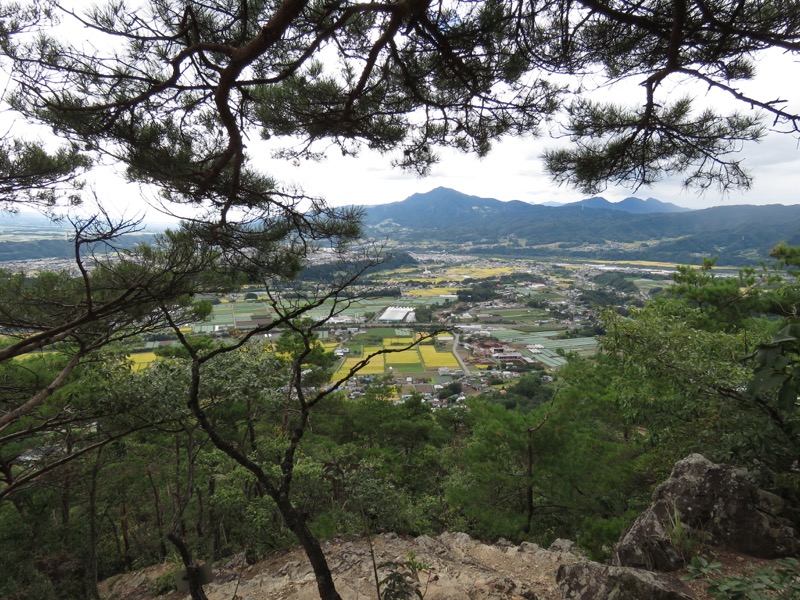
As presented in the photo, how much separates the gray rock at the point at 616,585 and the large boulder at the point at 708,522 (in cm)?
48

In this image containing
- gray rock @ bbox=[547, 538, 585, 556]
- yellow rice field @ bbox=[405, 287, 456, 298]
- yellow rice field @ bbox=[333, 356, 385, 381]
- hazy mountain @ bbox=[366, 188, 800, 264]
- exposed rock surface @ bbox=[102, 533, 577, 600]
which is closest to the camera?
exposed rock surface @ bbox=[102, 533, 577, 600]

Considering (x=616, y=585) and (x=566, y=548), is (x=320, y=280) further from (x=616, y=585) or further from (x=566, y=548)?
(x=566, y=548)

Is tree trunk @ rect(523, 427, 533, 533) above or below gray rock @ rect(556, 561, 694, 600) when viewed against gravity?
below

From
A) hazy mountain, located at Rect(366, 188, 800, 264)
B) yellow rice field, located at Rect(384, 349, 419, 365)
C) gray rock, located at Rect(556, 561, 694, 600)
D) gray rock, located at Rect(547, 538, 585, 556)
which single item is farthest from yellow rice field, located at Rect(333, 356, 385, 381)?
hazy mountain, located at Rect(366, 188, 800, 264)

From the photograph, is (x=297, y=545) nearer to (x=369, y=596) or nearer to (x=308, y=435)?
(x=369, y=596)

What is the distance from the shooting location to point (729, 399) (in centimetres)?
238

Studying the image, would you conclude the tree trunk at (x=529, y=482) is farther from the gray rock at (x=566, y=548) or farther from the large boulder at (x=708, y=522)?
the large boulder at (x=708, y=522)

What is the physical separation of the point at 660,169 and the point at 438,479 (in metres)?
6.03

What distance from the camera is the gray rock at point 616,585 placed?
1.64 meters

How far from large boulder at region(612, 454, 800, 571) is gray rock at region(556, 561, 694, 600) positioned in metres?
0.48

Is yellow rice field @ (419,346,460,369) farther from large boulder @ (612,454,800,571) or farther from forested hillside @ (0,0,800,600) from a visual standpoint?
large boulder @ (612,454,800,571)

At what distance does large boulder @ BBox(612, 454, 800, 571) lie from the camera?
7.07 feet

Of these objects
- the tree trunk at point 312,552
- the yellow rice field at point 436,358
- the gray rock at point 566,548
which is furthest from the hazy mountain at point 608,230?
the tree trunk at point 312,552

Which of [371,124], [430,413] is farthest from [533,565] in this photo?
[430,413]
